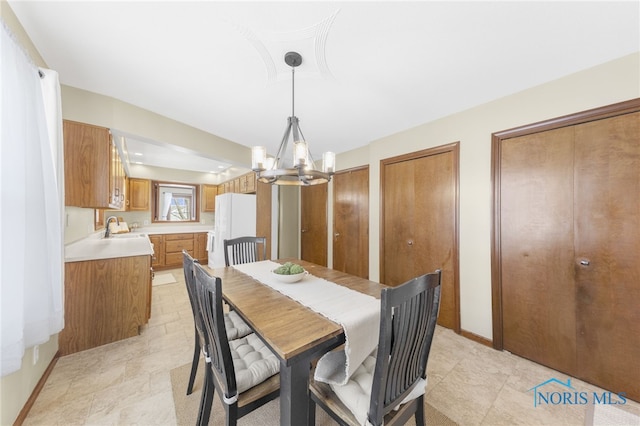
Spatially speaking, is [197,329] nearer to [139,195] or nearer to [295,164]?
[295,164]

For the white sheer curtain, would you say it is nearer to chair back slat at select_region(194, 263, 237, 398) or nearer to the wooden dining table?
chair back slat at select_region(194, 263, 237, 398)

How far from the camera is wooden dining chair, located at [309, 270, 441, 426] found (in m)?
0.89

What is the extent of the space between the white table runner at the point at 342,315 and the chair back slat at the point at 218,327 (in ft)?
1.32

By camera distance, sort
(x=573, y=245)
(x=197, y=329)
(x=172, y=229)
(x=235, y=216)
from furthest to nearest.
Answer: (x=172, y=229) → (x=235, y=216) → (x=573, y=245) → (x=197, y=329)

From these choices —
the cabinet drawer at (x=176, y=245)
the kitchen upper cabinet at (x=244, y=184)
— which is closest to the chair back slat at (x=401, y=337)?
→ the kitchen upper cabinet at (x=244, y=184)

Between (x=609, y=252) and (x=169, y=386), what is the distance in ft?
11.1

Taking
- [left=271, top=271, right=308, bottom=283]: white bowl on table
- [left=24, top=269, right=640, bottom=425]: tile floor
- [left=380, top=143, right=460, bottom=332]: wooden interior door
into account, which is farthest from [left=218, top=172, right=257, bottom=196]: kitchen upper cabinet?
[left=271, top=271, right=308, bottom=283]: white bowl on table

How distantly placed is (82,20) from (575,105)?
3.49m

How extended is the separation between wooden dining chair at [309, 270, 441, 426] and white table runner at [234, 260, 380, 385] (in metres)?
0.07

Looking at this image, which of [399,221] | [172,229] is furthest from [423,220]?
[172,229]

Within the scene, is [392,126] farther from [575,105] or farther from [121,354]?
[121,354]

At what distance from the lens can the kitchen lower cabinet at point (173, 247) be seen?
492cm

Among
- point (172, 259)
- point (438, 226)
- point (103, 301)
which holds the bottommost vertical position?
point (172, 259)

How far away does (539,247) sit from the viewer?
1.96 m
